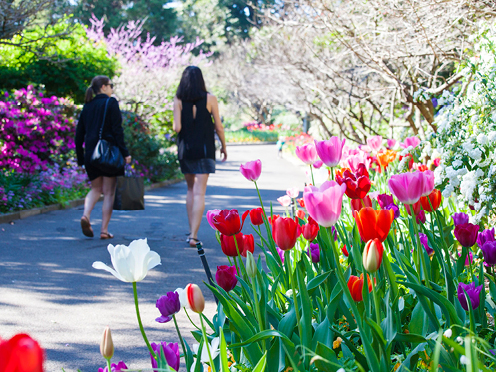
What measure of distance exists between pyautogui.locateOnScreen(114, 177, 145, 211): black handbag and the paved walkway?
0.43 m

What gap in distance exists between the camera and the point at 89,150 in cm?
563

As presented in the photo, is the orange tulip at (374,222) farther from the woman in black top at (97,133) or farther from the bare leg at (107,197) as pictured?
the bare leg at (107,197)

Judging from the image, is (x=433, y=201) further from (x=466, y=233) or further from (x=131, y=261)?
(x=131, y=261)

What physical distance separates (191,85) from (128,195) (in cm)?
155

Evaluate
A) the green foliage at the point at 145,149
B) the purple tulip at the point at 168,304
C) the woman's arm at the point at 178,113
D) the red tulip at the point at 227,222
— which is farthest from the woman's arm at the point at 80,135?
the green foliage at the point at 145,149

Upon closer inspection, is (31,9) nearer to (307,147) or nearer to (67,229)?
(67,229)

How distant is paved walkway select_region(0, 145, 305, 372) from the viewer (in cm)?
293

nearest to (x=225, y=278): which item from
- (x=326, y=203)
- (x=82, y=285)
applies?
(x=326, y=203)

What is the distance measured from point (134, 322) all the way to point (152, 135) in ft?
34.6

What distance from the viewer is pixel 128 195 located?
580 cm

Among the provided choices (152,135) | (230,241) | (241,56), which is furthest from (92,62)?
(241,56)

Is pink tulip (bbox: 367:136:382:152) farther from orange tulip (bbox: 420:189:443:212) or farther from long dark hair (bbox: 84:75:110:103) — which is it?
long dark hair (bbox: 84:75:110:103)

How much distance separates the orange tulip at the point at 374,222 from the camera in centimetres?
133

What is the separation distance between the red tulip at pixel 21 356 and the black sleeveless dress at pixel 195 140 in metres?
4.82
